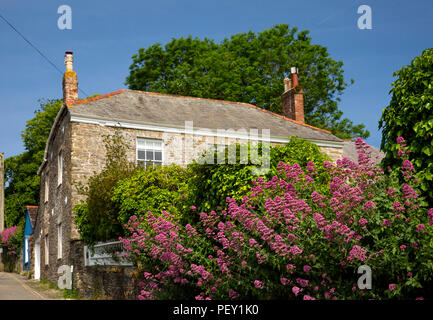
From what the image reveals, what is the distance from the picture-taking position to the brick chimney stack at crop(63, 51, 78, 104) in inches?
777

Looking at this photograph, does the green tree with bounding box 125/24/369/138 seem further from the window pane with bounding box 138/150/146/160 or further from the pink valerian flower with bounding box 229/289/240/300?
the pink valerian flower with bounding box 229/289/240/300

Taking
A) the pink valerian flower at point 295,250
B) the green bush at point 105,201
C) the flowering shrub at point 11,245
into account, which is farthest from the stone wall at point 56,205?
the pink valerian flower at point 295,250

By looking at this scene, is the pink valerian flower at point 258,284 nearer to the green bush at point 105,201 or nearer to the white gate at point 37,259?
the green bush at point 105,201

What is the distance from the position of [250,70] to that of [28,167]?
24.2 meters

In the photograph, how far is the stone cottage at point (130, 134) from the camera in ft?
58.0

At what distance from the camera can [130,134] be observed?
18.6 m

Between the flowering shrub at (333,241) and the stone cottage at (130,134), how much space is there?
10797 millimetres

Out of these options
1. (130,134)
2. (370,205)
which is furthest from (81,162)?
(370,205)

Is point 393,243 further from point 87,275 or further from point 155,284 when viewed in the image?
point 87,275

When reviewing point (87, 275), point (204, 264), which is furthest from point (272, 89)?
point (204, 264)

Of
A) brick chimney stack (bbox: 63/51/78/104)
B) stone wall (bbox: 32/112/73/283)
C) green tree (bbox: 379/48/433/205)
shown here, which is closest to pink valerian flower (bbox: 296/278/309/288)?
green tree (bbox: 379/48/433/205)

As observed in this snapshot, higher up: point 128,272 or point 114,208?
point 114,208

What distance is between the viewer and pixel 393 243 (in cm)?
519
